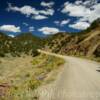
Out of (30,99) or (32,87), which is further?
(32,87)

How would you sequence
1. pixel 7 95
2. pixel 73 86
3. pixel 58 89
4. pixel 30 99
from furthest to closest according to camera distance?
1. pixel 73 86
2. pixel 58 89
3. pixel 7 95
4. pixel 30 99

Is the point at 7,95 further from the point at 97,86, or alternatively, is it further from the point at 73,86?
the point at 97,86

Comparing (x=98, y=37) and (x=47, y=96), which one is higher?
(x=98, y=37)

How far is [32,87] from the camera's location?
15156mm

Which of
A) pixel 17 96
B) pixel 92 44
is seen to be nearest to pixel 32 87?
pixel 17 96

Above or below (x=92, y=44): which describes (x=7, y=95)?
below

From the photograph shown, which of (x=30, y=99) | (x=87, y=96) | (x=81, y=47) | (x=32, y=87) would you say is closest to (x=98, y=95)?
(x=87, y=96)

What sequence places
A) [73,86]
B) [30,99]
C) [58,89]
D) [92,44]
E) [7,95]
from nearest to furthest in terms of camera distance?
[30,99], [7,95], [58,89], [73,86], [92,44]

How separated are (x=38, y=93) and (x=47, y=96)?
1.03 m

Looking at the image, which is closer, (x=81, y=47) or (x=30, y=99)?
(x=30, y=99)

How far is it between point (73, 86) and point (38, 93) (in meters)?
2.88

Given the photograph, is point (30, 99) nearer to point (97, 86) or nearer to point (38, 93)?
point (38, 93)

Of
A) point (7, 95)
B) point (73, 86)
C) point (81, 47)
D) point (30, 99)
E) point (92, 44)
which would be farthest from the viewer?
point (81, 47)

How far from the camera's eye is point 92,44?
71.8 m
